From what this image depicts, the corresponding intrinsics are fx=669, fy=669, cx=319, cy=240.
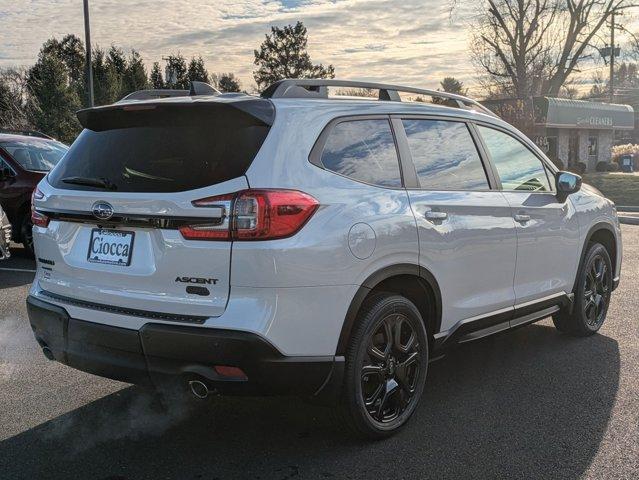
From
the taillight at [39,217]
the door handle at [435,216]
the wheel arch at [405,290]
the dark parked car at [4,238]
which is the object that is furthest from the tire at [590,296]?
the dark parked car at [4,238]

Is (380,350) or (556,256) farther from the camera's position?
(556,256)

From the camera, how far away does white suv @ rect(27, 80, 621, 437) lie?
3021 mm

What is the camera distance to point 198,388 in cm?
314

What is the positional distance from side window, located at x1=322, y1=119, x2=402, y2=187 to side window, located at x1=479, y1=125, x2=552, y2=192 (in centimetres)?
110

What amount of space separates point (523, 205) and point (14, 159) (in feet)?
25.5

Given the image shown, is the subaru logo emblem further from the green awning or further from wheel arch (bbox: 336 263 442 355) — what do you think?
the green awning

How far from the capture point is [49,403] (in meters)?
4.11

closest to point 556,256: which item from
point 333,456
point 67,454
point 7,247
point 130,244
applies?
point 333,456

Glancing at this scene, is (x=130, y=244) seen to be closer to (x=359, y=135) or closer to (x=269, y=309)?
(x=269, y=309)

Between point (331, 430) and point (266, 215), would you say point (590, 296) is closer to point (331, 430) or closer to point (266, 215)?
point (331, 430)

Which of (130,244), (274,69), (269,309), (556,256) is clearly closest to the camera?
(269,309)

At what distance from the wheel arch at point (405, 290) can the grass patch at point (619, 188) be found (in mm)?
20896

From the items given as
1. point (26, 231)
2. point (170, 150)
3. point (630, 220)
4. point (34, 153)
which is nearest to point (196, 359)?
point (170, 150)

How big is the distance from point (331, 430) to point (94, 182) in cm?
185
